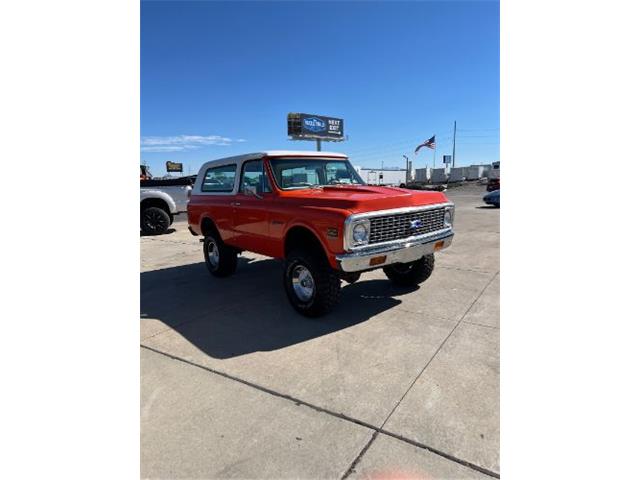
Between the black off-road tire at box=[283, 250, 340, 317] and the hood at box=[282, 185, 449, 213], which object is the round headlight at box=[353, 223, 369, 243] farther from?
the black off-road tire at box=[283, 250, 340, 317]

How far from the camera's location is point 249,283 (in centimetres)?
600

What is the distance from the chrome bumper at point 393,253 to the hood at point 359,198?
40 cm

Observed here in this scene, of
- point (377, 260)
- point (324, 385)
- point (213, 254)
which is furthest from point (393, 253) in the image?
point (213, 254)

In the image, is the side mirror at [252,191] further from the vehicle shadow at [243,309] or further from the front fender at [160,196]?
the front fender at [160,196]

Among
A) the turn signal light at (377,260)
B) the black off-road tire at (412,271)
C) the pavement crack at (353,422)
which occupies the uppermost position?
the turn signal light at (377,260)

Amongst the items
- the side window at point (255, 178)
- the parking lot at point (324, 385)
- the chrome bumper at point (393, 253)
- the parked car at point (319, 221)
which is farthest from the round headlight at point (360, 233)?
the side window at point (255, 178)

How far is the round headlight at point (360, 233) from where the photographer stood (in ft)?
12.5

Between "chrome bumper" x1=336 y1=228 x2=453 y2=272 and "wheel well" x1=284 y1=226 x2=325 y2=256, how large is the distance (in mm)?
536

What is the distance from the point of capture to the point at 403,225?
4.24 meters

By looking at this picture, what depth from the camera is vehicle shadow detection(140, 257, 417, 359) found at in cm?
387

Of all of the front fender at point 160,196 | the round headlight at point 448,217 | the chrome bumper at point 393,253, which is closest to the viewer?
the chrome bumper at point 393,253

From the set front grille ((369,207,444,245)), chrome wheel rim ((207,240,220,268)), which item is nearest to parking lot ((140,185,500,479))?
front grille ((369,207,444,245))

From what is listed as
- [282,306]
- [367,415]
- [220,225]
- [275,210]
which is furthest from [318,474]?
[220,225]
